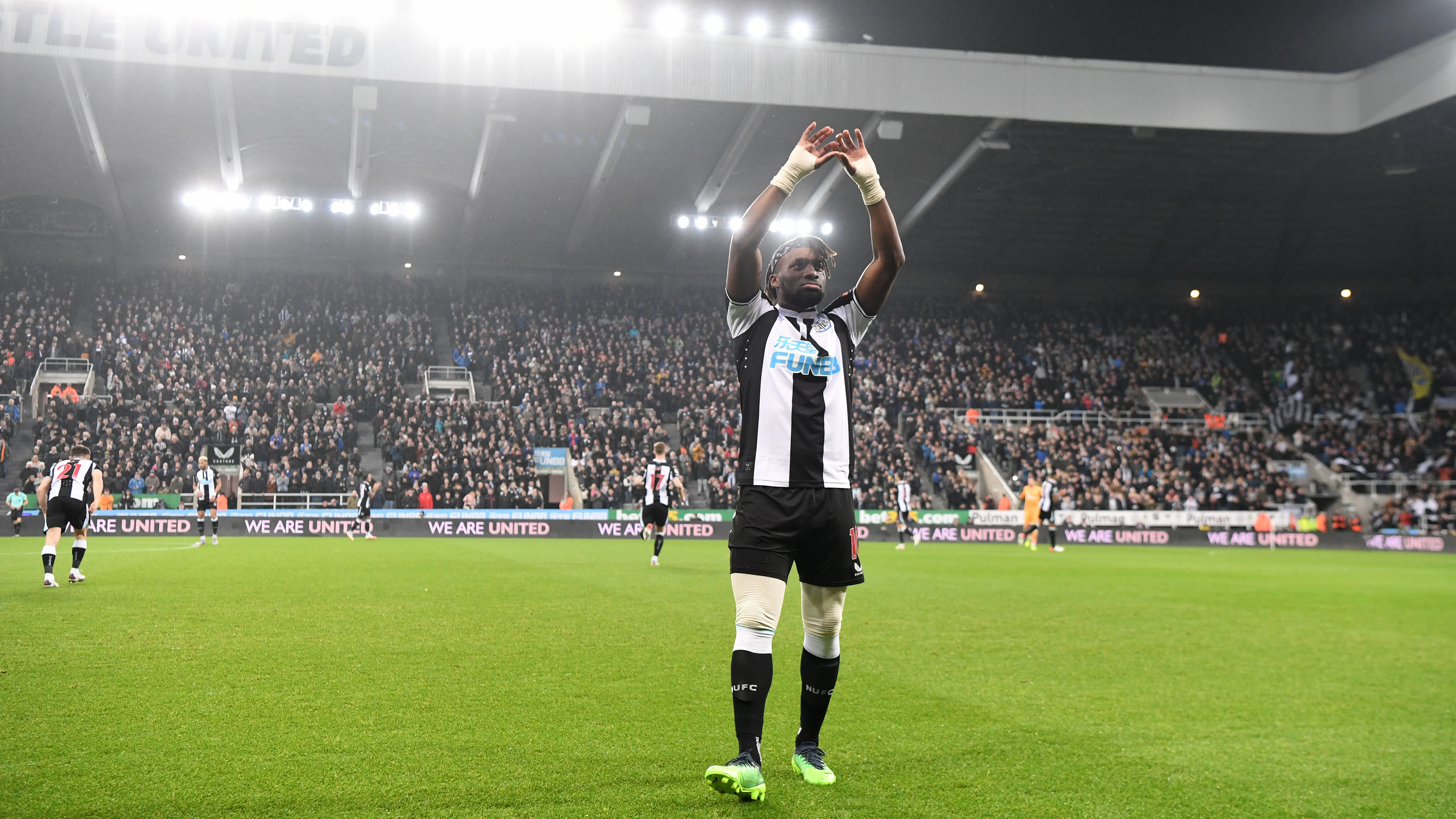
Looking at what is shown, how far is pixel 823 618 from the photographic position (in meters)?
4.59

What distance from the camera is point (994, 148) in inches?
1216

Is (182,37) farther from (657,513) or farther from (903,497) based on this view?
(903,497)

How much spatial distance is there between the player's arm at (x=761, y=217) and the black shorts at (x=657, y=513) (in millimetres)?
13905

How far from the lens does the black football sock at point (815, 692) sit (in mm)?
4664

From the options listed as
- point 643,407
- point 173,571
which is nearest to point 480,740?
point 173,571

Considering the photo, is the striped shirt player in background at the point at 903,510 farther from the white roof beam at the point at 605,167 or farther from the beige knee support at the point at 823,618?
the beige knee support at the point at 823,618

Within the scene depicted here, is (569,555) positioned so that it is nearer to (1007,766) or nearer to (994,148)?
(1007,766)

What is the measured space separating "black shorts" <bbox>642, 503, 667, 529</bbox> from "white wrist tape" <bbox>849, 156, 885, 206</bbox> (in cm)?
1385

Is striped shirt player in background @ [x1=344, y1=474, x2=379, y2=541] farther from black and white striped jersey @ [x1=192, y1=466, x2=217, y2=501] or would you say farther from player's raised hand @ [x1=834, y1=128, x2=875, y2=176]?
player's raised hand @ [x1=834, y1=128, x2=875, y2=176]

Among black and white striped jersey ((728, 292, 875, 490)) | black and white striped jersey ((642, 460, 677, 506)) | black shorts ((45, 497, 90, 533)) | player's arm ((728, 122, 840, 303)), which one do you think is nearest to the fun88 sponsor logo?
black and white striped jersey ((728, 292, 875, 490))

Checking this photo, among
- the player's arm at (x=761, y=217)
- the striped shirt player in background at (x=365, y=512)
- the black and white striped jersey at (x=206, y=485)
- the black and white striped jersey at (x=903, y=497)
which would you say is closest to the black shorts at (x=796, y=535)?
the player's arm at (x=761, y=217)

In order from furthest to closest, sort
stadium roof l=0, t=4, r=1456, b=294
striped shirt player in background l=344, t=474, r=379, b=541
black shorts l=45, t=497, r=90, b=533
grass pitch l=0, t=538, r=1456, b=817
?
stadium roof l=0, t=4, r=1456, b=294 < striped shirt player in background l=344, t=474, r=379, b=541 < black shorts l=45, t=497, r=90, b=533 < grass pitch l=0, t=538, r=1456, b=817

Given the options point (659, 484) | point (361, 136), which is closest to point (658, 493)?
point (659, 484)

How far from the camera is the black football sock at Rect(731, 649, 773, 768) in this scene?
13.9ft
